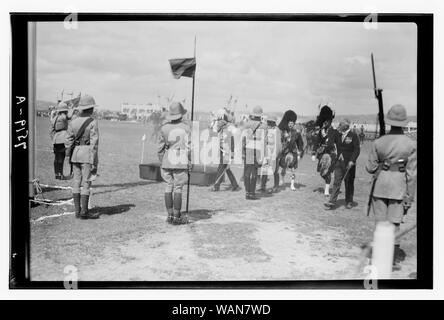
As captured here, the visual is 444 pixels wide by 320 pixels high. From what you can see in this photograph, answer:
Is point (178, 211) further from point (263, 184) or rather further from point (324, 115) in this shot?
point (324, 115)

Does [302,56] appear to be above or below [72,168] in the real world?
above

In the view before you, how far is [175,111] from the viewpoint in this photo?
591 centimetres

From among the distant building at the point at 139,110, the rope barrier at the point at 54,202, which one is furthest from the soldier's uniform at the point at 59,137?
the distant building at the point at 139,110

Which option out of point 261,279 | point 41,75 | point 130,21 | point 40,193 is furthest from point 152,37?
point 261,279

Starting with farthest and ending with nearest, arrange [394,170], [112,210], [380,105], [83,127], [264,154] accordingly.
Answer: [264,154] < [112,210] < [83,127] < [380,105] < [394,170]

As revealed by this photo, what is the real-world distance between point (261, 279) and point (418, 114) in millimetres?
2722

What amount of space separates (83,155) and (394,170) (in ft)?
12.5

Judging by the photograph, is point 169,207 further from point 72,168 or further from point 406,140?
point 406,140

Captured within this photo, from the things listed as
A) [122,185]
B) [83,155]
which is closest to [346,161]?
[122,185]

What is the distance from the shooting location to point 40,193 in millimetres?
Result: 5855

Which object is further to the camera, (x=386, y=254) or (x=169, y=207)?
(x=169, y=207)

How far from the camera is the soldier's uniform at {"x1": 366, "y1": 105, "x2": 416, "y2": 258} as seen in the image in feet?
17.9

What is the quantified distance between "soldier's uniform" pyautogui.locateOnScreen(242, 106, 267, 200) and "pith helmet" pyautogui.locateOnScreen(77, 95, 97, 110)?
6.43 ft

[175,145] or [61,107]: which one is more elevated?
[61,107]
